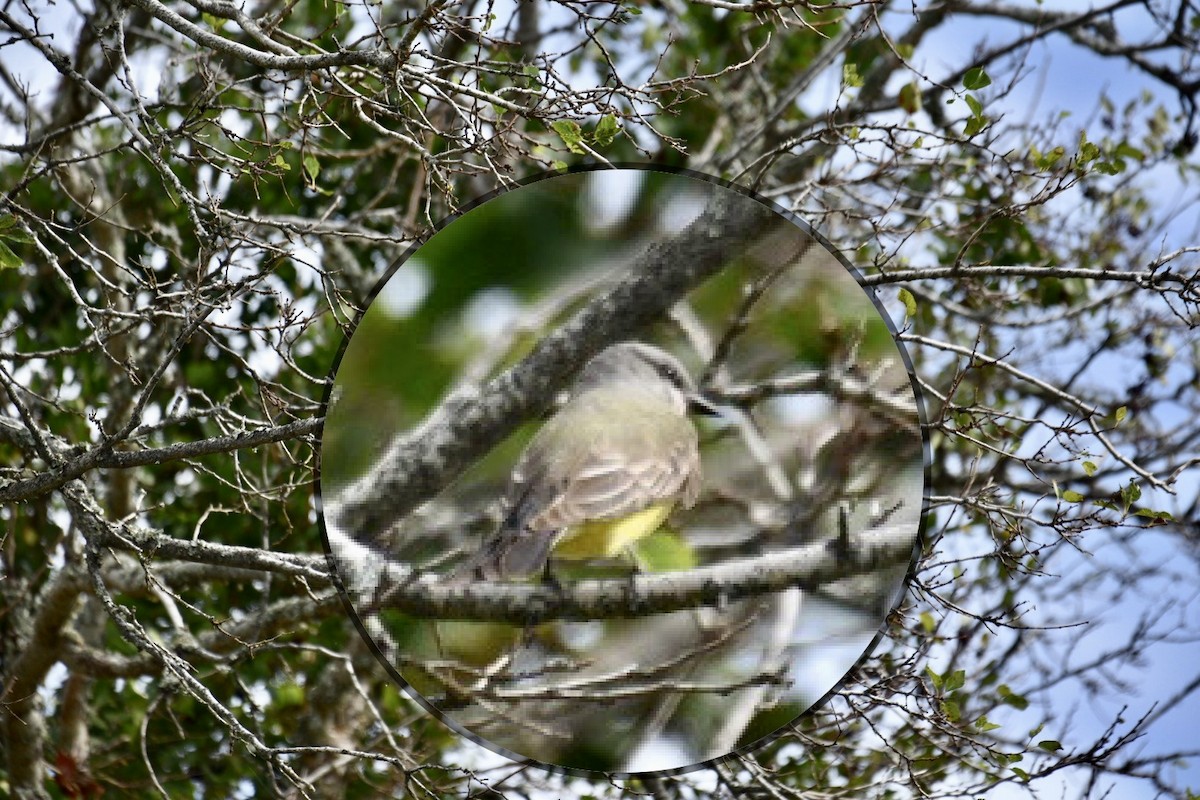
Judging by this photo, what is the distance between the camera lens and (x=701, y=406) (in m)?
1.95

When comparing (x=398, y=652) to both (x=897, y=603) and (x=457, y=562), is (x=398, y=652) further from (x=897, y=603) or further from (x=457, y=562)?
(x=897, y=603)

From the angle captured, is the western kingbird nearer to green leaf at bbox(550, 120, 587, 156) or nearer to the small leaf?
green leaf at bbox(550, 120, 587, 156)

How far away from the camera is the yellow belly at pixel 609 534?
191cm

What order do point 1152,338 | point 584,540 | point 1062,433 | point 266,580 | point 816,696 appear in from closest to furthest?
point 584,540 < point 816,696 < point 1062,433 < point 266,580 < point 1152,338

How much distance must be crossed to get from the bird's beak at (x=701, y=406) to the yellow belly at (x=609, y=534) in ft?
0.54

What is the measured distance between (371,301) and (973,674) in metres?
3.29

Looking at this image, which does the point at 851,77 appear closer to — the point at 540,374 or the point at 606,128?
the point at 606,128

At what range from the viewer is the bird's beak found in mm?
1940

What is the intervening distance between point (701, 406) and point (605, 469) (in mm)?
198

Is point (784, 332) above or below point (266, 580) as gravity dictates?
below

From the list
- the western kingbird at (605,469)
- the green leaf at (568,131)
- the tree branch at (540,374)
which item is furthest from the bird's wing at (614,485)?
the green leaf at (568,131)

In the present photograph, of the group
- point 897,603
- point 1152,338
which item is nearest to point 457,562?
point 897,603

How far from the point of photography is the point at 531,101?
300 cm

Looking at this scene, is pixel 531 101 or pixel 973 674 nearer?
pixel 531 101
